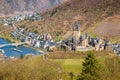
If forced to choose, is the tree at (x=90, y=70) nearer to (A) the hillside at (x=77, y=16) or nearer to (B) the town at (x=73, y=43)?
(B) the town at (x=73, y=43)

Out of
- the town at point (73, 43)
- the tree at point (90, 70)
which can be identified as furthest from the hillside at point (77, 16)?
the tree at point (90, 70)

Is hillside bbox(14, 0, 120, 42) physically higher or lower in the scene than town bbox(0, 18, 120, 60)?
higher

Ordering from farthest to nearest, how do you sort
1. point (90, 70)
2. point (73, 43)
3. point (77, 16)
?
point (77, 16) < point (73, 43) < point (90, 70)

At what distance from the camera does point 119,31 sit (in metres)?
130

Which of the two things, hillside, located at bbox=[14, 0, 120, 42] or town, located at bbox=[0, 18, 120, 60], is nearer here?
town, located at bbox=[0, 18, 120, 60]

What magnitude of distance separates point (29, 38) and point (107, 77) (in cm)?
10061

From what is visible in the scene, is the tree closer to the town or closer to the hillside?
the town

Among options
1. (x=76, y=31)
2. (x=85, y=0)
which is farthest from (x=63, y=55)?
(x=85, y=0)

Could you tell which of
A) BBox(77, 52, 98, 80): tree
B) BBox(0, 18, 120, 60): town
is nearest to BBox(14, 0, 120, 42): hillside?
BBox(0, 18, 120, 60): town

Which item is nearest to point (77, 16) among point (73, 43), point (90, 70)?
point (73, 43)

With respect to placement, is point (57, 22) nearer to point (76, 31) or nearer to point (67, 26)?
point (67, 26)

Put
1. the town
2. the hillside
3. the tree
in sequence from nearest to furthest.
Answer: the tree, the town, the hillside

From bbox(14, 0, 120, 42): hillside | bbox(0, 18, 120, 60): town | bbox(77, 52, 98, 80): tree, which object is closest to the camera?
bbox(77, 52, 98, 80): tree

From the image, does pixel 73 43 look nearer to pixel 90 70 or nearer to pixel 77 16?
pixel 77 16
